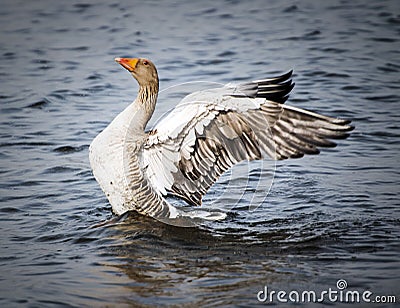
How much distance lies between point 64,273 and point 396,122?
18.8ft

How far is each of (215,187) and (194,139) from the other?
195cm

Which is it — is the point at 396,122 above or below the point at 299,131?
below

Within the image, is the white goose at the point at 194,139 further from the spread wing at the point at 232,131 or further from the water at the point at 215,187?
the water at the point at 215,187

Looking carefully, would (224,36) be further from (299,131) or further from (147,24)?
(299,131)

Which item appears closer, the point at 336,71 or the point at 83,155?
the point at 83,155

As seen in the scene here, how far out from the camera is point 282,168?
28.8 ft

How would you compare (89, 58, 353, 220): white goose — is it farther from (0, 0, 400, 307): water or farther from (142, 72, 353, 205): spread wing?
(0, 0, 400, 307): water

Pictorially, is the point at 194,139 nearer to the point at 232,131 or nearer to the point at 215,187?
the point at 232,131

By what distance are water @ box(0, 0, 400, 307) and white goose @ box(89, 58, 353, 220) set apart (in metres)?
0.40

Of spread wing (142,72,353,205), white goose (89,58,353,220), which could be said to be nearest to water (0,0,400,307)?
white goose (89,58,353,220)

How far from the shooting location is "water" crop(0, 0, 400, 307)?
5.87 metres

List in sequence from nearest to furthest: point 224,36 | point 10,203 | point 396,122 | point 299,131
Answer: point 299,131 < point 10,203 < point 396,122 < point 224,36

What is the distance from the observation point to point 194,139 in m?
6.55

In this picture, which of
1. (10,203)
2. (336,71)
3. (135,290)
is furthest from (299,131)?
(336,71)
